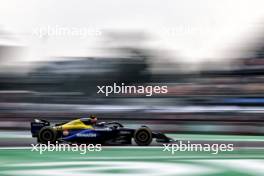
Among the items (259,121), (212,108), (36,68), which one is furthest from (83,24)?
(259,121)

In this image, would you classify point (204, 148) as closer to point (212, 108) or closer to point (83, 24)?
A: point (212, 108)

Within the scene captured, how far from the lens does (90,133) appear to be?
4137 mm

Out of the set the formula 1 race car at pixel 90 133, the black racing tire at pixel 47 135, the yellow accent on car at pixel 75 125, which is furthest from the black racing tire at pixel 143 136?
the black racing tire at pixel 47 135

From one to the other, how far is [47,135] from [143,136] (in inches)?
27.5

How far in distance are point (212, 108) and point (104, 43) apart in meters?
0.92

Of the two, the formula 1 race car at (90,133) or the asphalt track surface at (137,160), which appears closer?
the asphalt track surface at (137,160)

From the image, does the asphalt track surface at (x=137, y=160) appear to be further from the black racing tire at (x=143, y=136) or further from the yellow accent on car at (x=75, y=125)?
the yellow accent on car at (x=75, y=125)

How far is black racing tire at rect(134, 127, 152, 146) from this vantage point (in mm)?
4113

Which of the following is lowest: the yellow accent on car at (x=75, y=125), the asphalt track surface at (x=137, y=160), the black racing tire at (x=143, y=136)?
the asphalt track surface at (x=137, y=160)

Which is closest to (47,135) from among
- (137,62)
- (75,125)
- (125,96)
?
(75,125)

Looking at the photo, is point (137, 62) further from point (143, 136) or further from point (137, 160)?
point (137, 160)

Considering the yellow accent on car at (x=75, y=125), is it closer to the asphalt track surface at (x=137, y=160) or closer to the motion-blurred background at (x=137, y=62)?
the motion-blurred background at (x=137, y=62)

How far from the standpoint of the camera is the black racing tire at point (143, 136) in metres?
4.11

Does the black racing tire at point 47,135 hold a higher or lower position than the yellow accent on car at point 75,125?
lower
